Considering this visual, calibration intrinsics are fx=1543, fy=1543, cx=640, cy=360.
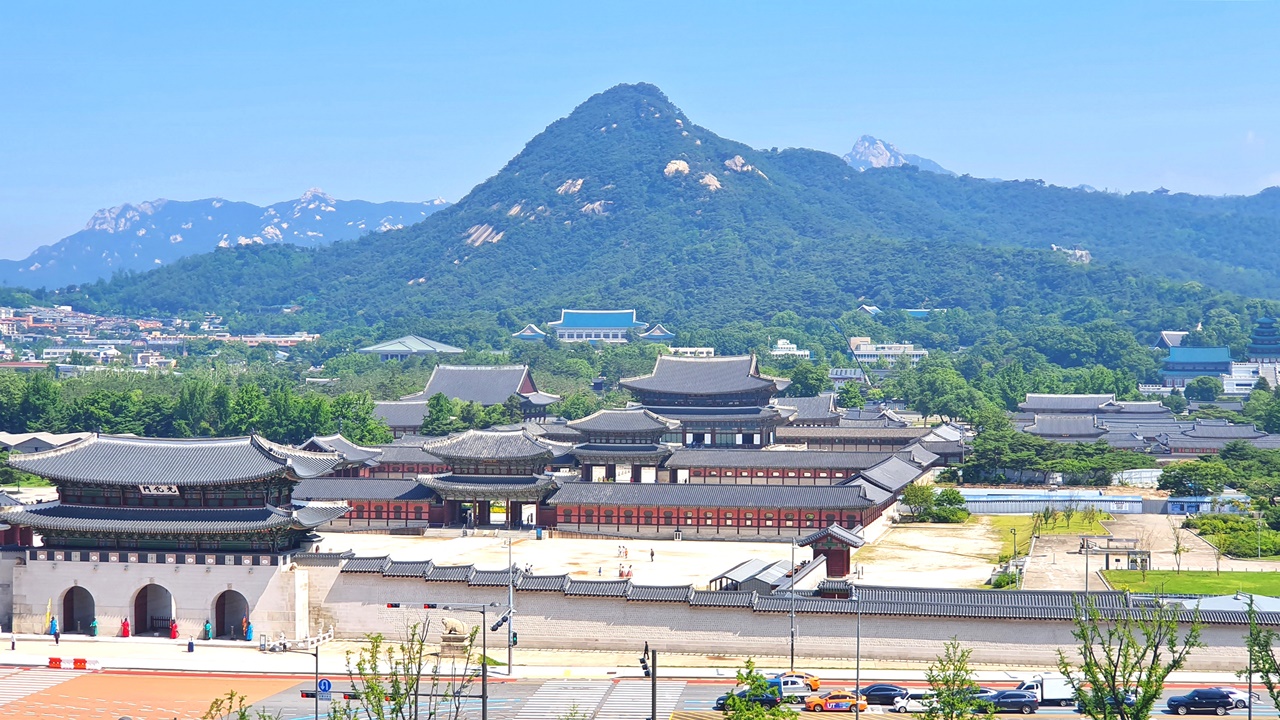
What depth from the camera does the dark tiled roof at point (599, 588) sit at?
49.6 m

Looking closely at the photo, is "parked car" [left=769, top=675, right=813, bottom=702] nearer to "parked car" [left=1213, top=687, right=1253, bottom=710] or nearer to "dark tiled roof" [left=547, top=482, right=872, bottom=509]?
"parked car" [left=1213, top=687, right=1253, bottom=710]

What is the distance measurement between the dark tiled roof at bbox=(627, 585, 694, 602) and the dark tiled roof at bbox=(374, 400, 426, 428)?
64.3 metres

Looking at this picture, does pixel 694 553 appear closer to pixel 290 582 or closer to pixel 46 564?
pixel 290 582

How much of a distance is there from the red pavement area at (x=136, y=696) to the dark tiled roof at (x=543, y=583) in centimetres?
834

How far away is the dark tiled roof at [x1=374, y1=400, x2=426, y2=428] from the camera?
113 m

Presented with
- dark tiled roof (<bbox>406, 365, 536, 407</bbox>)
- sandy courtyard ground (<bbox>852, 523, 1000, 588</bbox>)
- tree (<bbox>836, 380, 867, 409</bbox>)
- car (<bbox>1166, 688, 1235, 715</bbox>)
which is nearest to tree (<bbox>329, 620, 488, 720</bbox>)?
sandy courtyard ground (<bbox>852, 523, 1000, 588</bbox>)

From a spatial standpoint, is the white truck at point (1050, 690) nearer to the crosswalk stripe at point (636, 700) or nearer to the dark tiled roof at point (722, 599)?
the crosswalk stripe at point (636, 700)

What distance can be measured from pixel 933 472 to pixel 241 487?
58.9 m

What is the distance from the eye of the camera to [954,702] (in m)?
33.6

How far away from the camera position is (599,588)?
5009 cm

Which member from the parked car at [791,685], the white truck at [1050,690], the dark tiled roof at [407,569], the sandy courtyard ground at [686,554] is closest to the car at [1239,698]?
the white truck at [1050,690]

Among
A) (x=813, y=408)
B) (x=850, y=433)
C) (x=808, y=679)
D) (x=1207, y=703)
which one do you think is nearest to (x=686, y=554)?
(x=808, y=679)

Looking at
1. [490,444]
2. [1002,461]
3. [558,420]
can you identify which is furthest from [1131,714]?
[558,420]

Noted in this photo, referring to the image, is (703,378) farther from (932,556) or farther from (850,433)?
(932,556)
